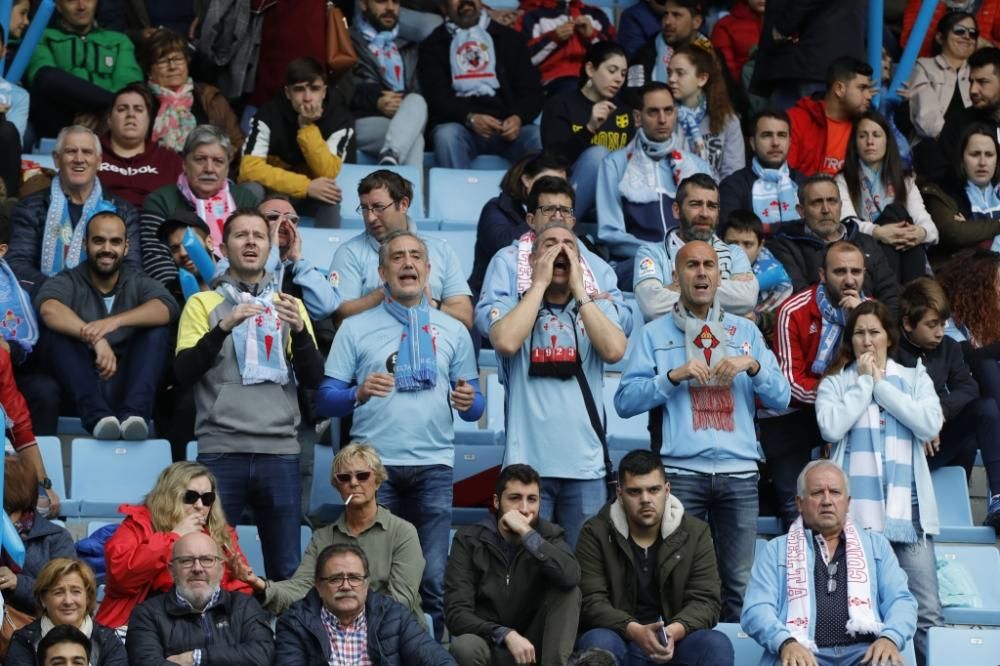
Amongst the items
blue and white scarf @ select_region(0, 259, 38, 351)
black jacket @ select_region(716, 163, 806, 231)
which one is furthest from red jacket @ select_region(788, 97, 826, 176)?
blue and white scarf @ select_region(0, 259, 38, 351)

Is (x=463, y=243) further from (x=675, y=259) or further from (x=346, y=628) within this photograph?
(x=346, y=628)

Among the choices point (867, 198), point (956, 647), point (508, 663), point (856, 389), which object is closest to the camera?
point (508, 663)

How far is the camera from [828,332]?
30.7 ft

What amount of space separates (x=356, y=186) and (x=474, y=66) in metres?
0.97

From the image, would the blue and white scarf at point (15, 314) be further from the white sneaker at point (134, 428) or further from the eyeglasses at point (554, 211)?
the eyeglasses at point (554, 211)

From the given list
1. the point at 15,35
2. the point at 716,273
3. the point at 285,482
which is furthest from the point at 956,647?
the point at 15,35

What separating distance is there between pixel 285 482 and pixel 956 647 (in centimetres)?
263

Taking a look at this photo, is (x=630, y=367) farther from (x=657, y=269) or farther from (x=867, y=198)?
(x=867, y=198)

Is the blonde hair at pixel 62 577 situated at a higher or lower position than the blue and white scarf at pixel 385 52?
lower

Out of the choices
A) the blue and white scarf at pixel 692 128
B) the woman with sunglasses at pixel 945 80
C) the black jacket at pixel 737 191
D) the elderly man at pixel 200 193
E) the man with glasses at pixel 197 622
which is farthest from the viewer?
the woman with sunglasses at pixel 945 80

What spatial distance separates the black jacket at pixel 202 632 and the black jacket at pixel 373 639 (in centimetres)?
7

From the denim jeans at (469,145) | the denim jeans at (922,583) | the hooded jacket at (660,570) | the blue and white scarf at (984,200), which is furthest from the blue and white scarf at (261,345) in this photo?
the blue and white scarf at (984,200)

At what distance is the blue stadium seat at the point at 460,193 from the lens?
11367 millimetres

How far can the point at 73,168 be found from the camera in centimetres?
966
